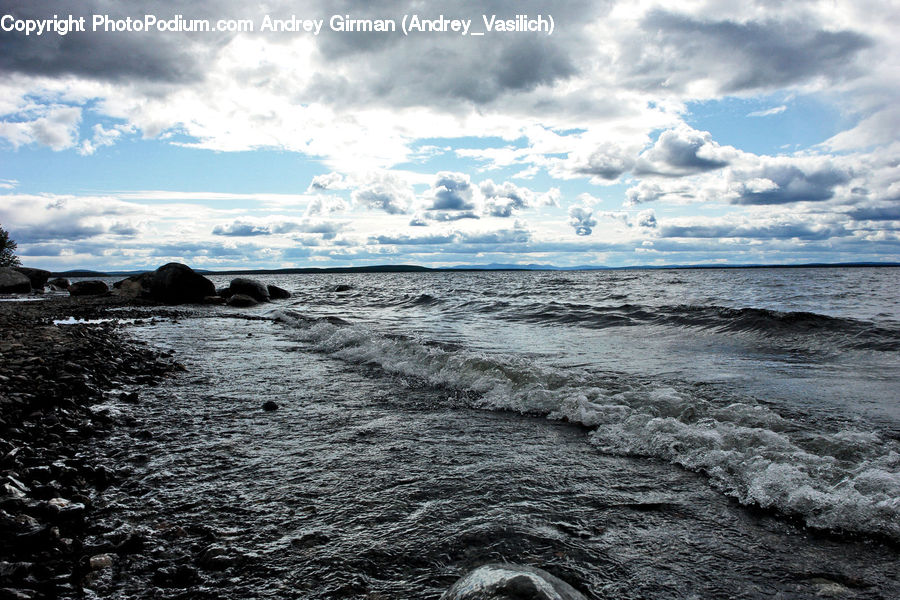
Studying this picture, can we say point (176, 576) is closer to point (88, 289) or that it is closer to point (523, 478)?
point (523, 478)

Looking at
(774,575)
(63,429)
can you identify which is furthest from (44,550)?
(774,575)

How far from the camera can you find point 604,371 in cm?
896

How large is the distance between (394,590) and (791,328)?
592 inches

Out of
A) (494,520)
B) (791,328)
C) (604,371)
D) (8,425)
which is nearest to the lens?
(494,520)

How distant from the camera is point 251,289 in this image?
3203cm

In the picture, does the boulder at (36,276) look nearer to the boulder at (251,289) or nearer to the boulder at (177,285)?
the boulder at (177,285)

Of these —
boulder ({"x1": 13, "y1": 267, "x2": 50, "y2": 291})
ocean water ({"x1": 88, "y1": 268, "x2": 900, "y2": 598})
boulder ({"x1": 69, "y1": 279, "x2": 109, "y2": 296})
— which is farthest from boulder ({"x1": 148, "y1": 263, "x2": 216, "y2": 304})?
ocean water ({"x1": 88, "y1": 268, "x2": 900, "y2": 598})

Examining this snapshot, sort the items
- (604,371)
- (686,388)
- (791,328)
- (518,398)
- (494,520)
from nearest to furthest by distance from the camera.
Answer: (494,520) → (518,398) → (686,388) → (604,371) → (791,328)

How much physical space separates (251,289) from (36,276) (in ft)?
66.9

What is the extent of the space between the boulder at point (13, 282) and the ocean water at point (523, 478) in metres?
34.0

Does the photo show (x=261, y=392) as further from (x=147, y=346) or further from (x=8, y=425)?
(x=147, y=346)

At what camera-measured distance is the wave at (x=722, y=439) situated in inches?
142

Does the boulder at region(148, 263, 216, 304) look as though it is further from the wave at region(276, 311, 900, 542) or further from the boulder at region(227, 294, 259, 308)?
the wave at region(276, 311, 900, 542)

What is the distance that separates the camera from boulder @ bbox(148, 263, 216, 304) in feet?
96.0
